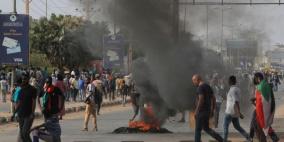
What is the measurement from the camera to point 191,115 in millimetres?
19922

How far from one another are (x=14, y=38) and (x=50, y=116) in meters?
16.5

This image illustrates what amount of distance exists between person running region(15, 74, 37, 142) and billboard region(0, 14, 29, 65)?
15451 millimetres

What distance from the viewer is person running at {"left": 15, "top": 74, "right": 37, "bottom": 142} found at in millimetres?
14305

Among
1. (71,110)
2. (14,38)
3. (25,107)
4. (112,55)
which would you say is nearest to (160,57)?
(25,107)

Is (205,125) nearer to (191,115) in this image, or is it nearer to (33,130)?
(33,130)

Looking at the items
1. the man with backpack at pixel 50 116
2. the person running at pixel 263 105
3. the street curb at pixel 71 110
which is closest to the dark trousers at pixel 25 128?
the man with backpack at pixel 50 116

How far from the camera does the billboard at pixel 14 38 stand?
2953 cm

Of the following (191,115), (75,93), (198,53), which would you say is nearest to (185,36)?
(198,53)

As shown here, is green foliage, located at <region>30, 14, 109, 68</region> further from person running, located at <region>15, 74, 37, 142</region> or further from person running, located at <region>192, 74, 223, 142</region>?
person running, located at <region>15, 74, 37, 142</region>

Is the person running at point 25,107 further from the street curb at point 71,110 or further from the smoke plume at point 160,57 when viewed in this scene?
the street curb at point 71,110

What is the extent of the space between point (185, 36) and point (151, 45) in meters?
1.35

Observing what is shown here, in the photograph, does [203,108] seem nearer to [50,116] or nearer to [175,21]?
[50,116]

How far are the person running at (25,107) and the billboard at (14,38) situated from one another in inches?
608

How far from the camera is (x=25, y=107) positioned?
14.3 metres
